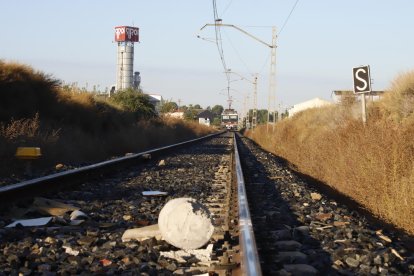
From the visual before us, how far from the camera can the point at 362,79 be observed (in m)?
15.4

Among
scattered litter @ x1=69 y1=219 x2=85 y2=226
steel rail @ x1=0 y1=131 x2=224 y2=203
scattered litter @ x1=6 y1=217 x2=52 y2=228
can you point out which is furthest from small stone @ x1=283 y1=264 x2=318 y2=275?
steel rail @ x1=0 y1=131 x2=224 y2=203

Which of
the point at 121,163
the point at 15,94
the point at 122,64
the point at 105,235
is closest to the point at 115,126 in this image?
the point at 15,94

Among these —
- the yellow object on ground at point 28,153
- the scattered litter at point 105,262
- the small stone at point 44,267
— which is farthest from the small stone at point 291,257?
the yellow object on ground at point 28,153

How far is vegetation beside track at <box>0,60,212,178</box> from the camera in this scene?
57.5 feet

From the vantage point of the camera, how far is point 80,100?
30.2m

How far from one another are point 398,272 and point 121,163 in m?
12.4

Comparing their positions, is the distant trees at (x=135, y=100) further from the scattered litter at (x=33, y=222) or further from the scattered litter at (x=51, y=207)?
the scattered litter at (x=33, y=222)

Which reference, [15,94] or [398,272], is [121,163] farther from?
[398,272]

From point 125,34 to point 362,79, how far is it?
135364 millimetres

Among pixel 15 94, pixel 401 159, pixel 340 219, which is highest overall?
pixel 15 94

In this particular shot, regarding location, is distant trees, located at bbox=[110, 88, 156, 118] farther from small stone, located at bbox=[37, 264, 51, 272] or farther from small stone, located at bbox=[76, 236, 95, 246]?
small stone, located at bbox=[37, 264, 51, 272]

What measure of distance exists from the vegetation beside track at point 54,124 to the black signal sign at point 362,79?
29.0 ft

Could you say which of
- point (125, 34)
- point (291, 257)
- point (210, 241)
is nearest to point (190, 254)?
point (210, 241)

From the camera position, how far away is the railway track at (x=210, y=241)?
18.0ft
